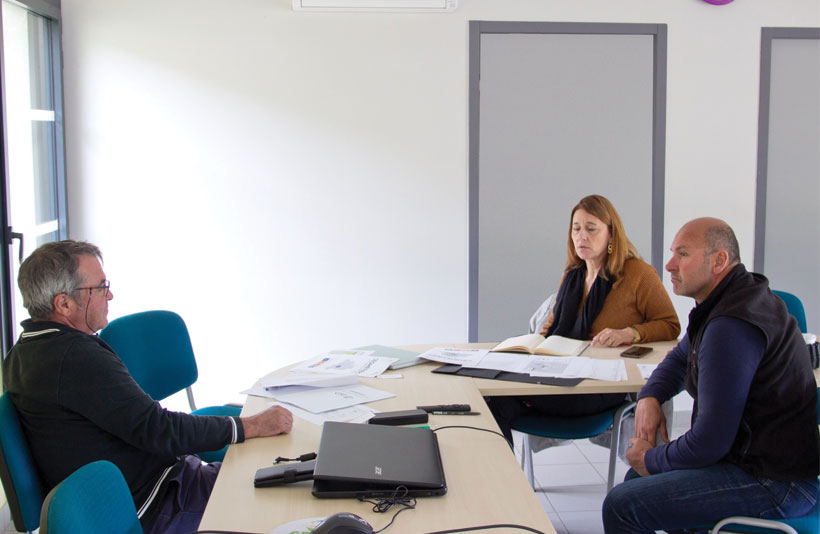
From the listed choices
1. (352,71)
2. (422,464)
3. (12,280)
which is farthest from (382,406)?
(352,71)

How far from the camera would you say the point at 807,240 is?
176 inches

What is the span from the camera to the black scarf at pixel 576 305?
10.6 feet

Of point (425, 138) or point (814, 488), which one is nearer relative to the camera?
point (814, 488)

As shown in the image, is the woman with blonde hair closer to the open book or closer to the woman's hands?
the woman's hands

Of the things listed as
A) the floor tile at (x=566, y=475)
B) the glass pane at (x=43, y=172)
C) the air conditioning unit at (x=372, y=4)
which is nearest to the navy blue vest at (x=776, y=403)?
the floor tile at (x=566, y=475)

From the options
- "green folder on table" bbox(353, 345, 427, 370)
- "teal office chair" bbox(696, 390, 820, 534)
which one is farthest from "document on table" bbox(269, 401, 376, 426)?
"teal office chair" bbox(696, 390, 820, 534)

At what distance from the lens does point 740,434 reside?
81.2 inches

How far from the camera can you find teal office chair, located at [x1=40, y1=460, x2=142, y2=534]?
4.18 ft

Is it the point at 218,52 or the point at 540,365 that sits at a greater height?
the point at 218,52

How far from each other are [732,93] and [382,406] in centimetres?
312

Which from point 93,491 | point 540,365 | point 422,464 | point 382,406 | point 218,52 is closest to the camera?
point 93,491

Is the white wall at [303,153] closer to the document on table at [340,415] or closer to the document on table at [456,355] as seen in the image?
the document on table at [456,355]

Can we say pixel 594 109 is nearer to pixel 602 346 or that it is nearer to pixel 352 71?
pixel 352 71

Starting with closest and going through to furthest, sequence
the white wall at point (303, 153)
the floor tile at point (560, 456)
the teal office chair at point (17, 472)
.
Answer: the teal office chair at point (17, 472), the floor tile at point (560, 456), the white wall at point (303, 153)
